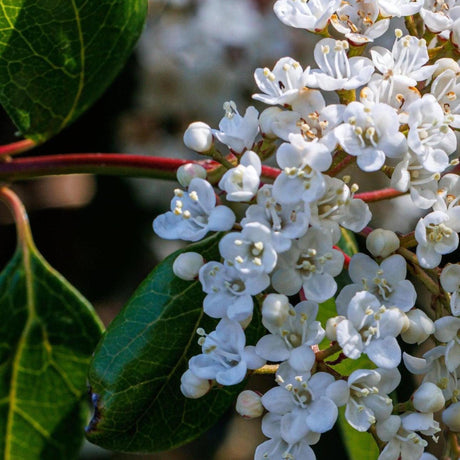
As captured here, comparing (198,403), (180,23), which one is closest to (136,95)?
(180,23)

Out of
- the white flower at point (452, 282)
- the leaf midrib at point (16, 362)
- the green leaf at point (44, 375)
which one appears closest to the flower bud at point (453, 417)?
the white flower at point (452, 282)

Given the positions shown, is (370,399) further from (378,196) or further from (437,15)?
(437,15)

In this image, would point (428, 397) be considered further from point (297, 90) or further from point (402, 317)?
point (297, 90)

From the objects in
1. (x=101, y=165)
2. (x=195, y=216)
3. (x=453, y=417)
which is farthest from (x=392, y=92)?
(x=101, y=165)

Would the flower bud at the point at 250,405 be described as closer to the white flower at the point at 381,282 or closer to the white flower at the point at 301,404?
the white flower at the point at 301,404

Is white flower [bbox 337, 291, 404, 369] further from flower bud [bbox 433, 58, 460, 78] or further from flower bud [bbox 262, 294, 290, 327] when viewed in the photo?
flower bud [bbox 433, 58, 460, 78]

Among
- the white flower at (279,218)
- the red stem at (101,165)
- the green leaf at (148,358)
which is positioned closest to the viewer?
the white flower at (279,218)
